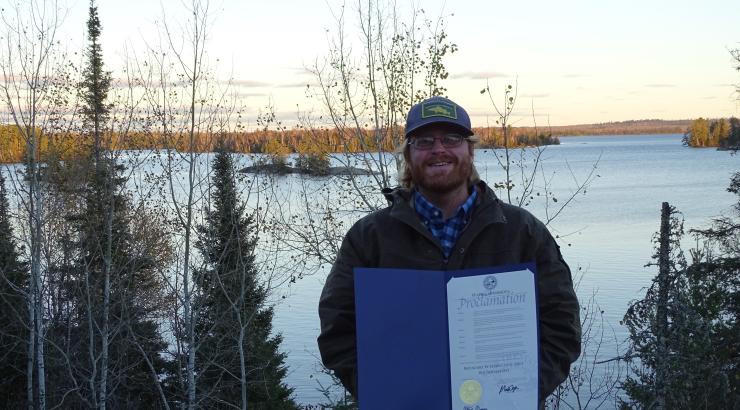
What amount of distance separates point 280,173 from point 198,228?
282 cm

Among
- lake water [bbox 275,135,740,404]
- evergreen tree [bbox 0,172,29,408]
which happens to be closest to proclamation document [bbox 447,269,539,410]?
lake water [bbox 275,135,740,404]

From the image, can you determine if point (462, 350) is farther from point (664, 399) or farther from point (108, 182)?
point (108, 182)

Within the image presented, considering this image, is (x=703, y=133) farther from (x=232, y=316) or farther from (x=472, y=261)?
(x=472, y=261)

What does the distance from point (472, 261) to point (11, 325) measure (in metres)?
22.8

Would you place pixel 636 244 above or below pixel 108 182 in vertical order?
below

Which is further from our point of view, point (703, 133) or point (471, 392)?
point (703, 133)

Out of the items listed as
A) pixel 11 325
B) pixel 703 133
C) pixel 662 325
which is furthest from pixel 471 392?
pixel 703 133

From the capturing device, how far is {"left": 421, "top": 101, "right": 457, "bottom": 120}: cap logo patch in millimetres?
2852

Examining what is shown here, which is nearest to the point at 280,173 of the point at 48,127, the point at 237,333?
the point at 237,333

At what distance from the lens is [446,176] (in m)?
2.83

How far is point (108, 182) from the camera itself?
22.5m

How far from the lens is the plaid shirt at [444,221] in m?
2.87

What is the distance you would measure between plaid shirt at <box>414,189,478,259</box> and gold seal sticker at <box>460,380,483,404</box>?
1.60 ft

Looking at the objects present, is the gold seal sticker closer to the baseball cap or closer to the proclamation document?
the proclamation document
